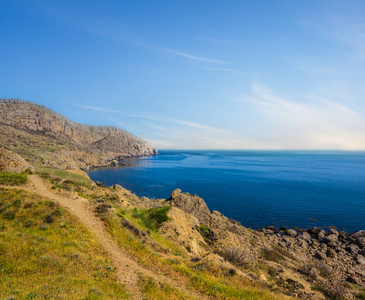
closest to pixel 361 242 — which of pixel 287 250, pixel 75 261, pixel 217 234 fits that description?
pixel 287 250

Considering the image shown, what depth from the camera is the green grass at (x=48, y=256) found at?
415 inches

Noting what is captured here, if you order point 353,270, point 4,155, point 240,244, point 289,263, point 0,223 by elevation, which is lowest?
point 353,270

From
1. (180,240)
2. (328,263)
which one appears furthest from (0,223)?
(328,263)

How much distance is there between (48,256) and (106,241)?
5.60 metres

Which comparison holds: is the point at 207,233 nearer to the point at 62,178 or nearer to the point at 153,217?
the point at 153,217

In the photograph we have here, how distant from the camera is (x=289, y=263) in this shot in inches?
1172

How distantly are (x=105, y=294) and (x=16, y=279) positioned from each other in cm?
506

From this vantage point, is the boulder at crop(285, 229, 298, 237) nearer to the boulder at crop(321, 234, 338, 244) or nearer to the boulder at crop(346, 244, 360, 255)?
the boulder at crop(321, 234, 338, 244)

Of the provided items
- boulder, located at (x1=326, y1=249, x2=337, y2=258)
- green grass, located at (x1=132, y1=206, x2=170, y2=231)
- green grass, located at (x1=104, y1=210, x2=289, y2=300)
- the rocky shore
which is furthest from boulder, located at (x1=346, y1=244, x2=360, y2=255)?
green grass, located at (x1=132, y1=206, x2=170, y2=231)

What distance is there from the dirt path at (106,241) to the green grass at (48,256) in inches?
29.2

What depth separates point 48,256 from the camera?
13.6 meters

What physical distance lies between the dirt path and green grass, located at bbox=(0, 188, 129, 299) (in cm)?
74

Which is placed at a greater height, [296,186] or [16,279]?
[16,279]

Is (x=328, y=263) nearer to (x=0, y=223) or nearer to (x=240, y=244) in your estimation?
(x=240, y=244)
